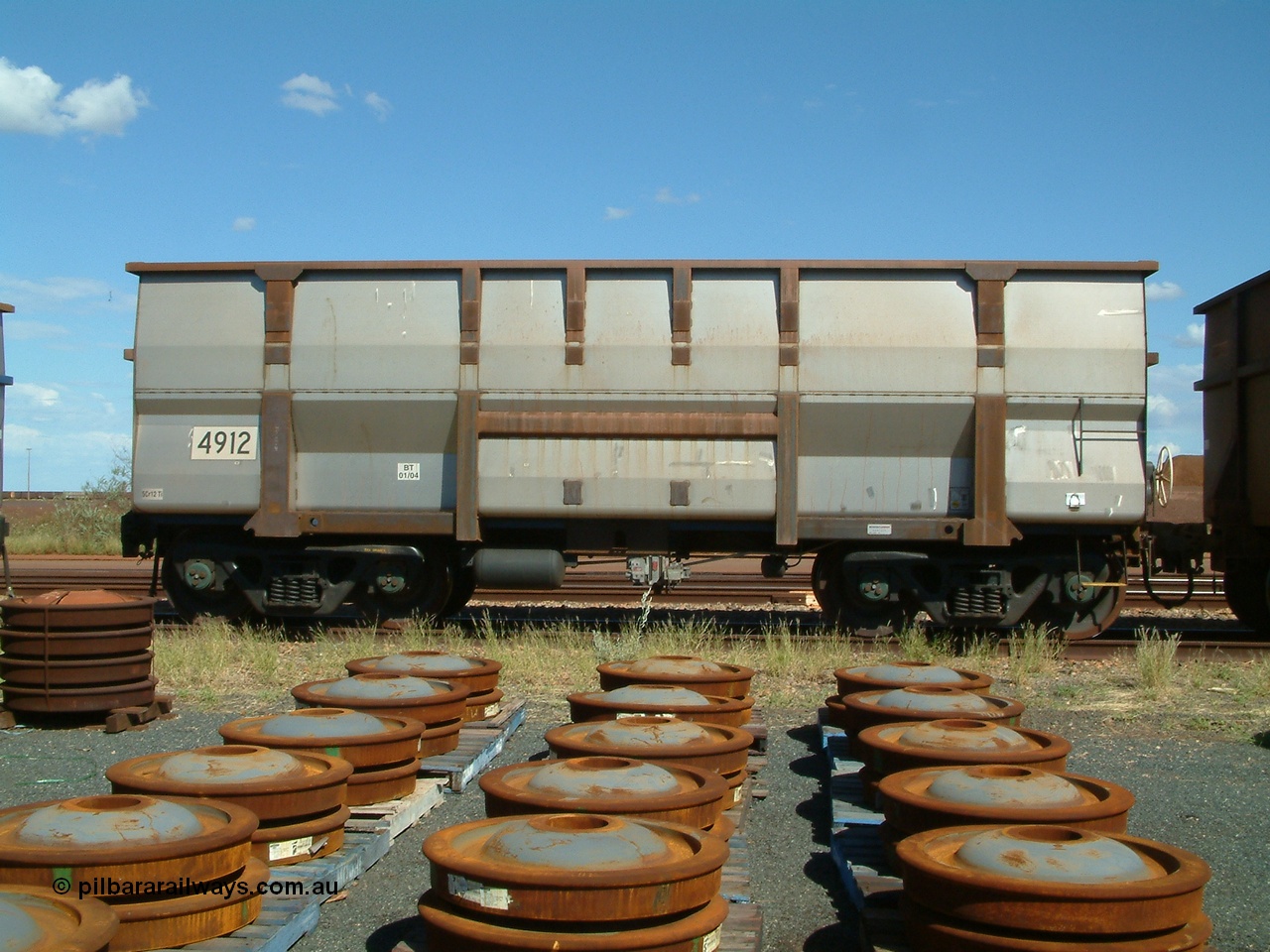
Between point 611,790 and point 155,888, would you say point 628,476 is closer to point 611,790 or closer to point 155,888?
point 611,790

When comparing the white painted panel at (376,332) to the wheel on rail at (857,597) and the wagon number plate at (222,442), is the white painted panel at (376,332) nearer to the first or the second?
the wagon number plate at (222,442)

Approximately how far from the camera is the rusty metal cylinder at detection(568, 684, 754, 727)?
5711 millimetres

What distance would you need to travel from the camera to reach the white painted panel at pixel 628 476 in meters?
11.0

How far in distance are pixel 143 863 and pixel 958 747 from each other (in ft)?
9.95

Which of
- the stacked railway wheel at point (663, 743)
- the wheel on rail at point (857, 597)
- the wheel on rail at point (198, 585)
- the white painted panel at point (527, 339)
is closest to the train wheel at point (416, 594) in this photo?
the wheel on rail at point (198, 585)

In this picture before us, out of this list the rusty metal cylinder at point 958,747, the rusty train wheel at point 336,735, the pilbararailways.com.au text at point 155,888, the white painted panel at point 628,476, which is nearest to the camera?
the pilbararailways.com.au text at point 155,888

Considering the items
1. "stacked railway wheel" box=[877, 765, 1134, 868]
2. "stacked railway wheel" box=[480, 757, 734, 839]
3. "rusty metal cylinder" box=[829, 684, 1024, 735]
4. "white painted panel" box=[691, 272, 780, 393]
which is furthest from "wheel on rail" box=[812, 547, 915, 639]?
"stacked railway wheel" box=[480, 757, 734, 839]

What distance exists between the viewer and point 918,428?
435 inches

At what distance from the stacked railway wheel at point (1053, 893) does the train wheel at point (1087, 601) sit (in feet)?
26.8

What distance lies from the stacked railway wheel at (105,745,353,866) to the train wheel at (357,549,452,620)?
7.06m

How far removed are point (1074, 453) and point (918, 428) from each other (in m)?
1.43

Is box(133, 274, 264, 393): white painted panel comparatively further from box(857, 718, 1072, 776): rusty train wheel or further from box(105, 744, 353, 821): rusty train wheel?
box(857, 718, 1072, 776): rusty train wheel

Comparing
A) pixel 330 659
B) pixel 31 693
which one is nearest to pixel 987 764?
pixel 31 693

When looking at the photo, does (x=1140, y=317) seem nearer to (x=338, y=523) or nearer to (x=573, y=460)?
(x=573, y=460)
